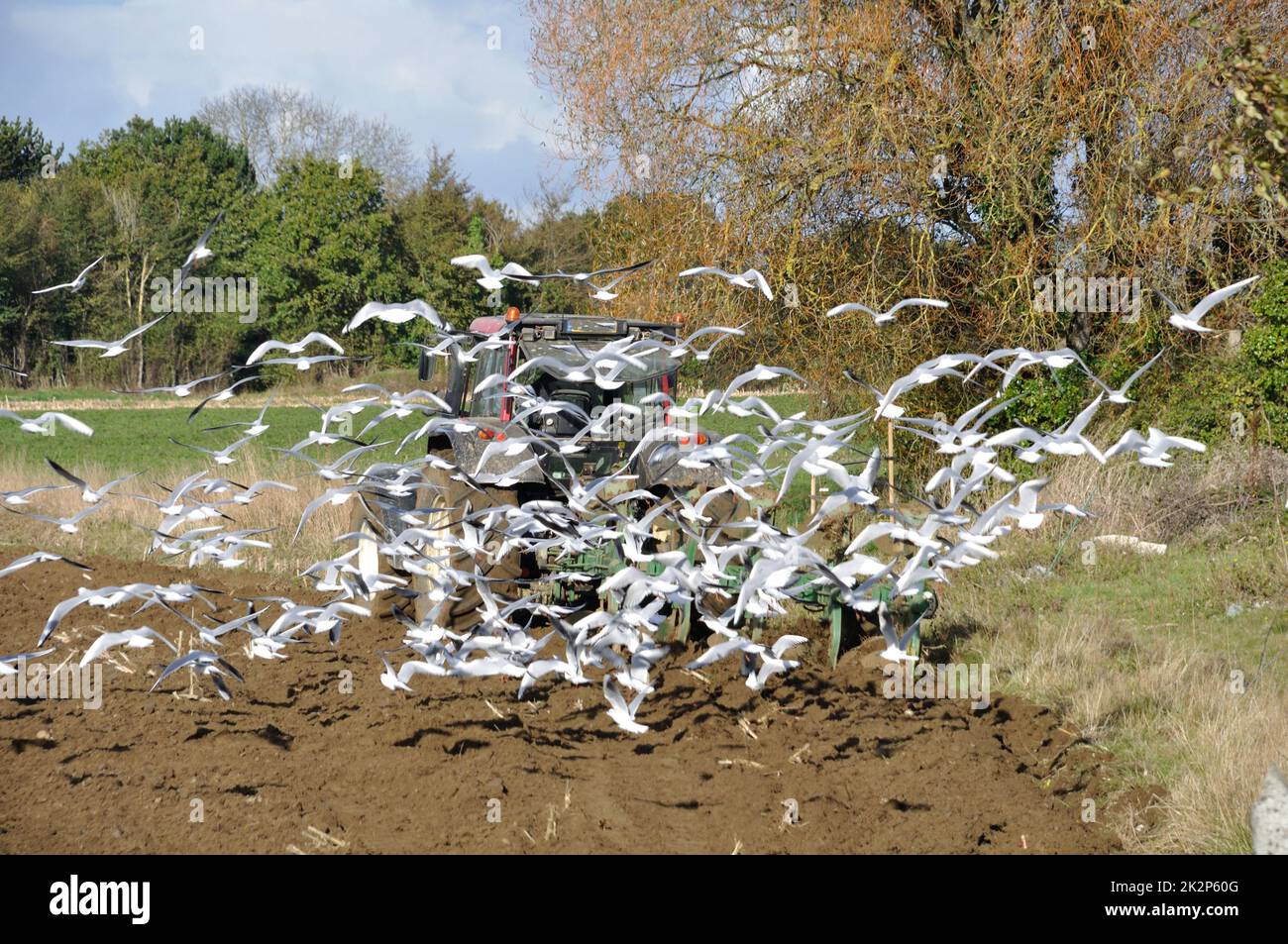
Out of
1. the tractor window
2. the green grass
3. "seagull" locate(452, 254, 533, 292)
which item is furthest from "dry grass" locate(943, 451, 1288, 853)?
the green grass

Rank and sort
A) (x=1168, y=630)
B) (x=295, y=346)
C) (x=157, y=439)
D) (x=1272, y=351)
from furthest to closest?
(x=157, y=439), (x=1272, y=351), (x=1168, y=630), (x=295, y=346)

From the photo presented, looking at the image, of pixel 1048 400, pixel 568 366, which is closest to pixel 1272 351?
pixel 1048 400

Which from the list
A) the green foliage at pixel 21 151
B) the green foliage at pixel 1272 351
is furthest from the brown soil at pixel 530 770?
the green foliage at pixel 21 151

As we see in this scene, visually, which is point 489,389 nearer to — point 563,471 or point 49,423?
point 563,471

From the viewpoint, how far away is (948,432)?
15.5 feet

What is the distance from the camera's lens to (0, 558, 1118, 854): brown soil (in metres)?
4.43

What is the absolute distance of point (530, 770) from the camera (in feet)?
16.9

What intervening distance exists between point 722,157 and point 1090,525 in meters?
6.56

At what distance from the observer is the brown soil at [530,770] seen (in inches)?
175

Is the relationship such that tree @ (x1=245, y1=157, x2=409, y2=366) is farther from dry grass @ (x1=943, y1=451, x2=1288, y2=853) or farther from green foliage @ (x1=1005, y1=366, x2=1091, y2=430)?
dry grass @ (x1=943, y1=451, x2=1288, y2=853)

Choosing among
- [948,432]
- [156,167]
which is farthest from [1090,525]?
[156,167]

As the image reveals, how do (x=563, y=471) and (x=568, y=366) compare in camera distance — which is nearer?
(x=568, y=366)

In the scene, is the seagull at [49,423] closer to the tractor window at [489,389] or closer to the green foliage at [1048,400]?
the tractor window at [489,389]
